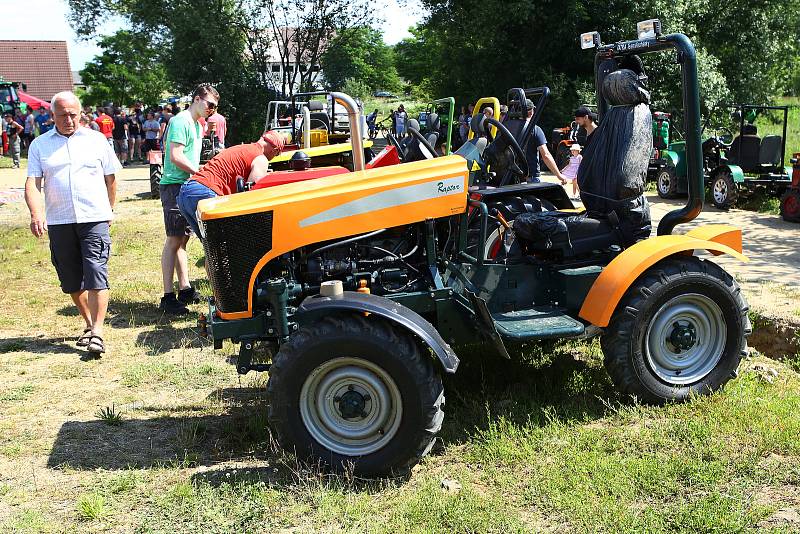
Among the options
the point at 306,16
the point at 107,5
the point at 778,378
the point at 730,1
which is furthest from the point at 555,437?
the point at 107,5

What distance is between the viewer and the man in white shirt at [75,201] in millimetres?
6270

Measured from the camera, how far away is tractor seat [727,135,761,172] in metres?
13.4

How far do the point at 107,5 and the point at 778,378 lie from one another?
3031 cm

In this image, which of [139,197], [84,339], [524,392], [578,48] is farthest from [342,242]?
[578,48]

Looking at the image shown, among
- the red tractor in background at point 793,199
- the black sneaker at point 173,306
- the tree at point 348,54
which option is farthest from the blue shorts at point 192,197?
the tree at point 348,54

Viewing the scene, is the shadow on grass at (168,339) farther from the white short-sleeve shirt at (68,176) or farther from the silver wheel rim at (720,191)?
the silver wheel rim at (720,191)

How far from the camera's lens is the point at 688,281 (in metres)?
4.65

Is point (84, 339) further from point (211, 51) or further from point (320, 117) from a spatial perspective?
point (211, 51)

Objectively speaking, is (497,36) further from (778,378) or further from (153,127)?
(778,378)

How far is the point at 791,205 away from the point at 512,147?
296 inches

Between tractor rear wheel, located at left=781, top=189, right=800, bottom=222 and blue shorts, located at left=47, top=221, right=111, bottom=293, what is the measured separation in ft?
33.0

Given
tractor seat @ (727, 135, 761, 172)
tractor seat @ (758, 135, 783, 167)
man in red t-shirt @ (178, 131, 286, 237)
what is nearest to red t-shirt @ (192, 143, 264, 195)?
man in red t-shirt @ (178, 131, 286, 237)

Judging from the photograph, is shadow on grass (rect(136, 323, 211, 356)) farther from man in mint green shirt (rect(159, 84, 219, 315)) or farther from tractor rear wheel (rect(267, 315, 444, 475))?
tractor rear wheel (rect(267, 315, 444, 475))

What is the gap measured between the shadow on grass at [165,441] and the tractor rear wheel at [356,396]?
1.71 ft
